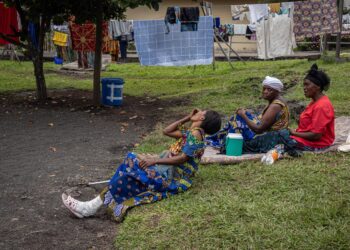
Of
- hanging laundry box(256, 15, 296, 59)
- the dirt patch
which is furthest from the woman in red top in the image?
hanging laundry box(256, 15, 296, 59)

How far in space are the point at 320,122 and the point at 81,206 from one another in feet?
8.37

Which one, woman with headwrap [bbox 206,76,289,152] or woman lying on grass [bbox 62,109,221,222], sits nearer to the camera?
woman lying on grass [bbox 62,109,221,222]

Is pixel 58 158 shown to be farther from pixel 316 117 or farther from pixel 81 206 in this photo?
pixel 316 117

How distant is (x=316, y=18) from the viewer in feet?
47.3

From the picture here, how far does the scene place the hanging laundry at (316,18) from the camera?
14.4m

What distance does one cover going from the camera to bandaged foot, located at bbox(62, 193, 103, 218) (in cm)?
414

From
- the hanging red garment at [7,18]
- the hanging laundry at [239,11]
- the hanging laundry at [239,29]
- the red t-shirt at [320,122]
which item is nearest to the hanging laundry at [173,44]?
the hanging red garment at [7,18]

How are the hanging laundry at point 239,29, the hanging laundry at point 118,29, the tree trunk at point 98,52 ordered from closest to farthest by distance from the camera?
the tree trunk at point 98,52
the hanging laundry at point 118,29
the hanging laundry at point 239,29

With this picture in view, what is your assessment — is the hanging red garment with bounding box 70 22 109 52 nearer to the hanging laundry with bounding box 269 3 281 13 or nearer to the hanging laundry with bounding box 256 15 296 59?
the hanging laundry with bounding box 256 15 296 59

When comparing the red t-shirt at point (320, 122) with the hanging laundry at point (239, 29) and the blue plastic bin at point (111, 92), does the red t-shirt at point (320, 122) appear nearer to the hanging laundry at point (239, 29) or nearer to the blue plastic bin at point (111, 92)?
the blue plastic bin at point (111, 92)

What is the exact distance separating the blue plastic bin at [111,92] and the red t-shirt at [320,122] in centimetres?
491

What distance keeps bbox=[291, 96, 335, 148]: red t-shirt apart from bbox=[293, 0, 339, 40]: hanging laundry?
967 cm

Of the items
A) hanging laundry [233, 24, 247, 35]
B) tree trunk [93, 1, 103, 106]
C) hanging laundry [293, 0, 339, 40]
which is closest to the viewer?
tree trunk [93, 1, 103, 106]

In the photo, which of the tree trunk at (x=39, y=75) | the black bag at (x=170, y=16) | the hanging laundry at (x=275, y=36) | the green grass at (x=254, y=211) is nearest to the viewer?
the green grass at (x=254, y=211)
